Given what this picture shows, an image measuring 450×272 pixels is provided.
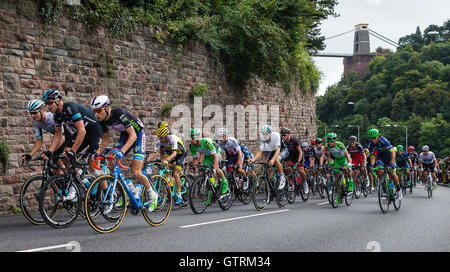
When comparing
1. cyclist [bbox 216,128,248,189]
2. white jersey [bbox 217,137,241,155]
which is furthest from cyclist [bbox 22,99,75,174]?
white jersey [bbox 217,137,241,155]

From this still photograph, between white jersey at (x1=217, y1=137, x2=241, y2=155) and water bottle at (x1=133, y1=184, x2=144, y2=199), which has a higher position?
white jersey at (x1=217, y1=137, x2=241, y2=155)

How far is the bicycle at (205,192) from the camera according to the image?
Result: 32.3 feet

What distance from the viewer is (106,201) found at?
6969 mm

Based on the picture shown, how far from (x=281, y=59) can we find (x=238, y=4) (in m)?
2.88

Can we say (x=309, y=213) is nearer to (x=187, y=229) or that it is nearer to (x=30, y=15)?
(x=187, y=229)

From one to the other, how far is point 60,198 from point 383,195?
7314mm

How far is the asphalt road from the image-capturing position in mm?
6148

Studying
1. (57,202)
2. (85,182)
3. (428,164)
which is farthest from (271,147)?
(428,164)

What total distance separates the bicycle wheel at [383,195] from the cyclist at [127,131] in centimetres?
565

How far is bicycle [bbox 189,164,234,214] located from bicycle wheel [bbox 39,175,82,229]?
2864 millimetres

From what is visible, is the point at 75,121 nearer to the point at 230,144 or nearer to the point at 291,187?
the point at 230,144

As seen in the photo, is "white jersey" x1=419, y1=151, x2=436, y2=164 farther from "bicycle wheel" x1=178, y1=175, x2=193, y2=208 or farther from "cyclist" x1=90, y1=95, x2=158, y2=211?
"cyclist" x1=90, y1=95, x2=158, y2=211

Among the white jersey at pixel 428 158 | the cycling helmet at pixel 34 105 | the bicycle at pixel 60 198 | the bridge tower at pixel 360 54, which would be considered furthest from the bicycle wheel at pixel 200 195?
the bridge tower at pixel 360 54

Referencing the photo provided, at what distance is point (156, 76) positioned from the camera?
15.1 metres
